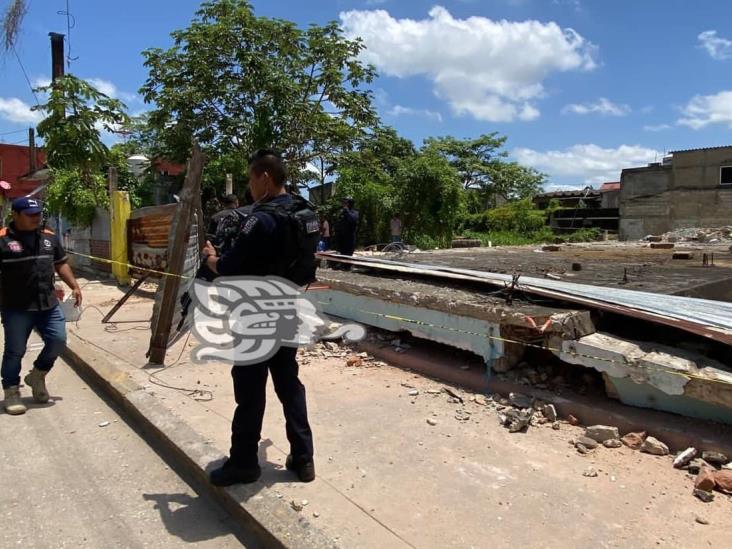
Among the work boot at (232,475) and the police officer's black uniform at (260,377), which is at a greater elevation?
the police officer's black uniform at (260,377)

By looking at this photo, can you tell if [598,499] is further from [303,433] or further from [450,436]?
[303,433]

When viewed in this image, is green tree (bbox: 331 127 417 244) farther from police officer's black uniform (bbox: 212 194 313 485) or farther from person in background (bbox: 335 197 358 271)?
police officer's black uniform (bbox: 212 194 313 485)

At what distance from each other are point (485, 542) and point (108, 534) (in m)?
1.88

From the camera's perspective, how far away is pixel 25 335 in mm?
4512

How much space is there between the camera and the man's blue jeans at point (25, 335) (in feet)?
14.6

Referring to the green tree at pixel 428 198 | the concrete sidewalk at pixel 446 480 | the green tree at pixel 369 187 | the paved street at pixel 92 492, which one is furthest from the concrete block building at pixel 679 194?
the paved street at pixel 92 492

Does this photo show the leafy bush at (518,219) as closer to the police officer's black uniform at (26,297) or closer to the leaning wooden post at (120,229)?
the leaning wooden post at (120,229)

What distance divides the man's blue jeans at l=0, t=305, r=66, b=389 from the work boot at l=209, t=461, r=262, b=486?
7.85 ft

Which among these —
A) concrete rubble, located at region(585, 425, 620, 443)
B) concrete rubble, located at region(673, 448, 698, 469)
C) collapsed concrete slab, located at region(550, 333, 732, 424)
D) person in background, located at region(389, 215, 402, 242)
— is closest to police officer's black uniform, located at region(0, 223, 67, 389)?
collapsed concrete slab, located at region(550, 333, 732, 424)

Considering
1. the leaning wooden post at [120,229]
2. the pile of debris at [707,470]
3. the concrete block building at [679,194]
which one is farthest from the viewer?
the concrete block building at [679,194]

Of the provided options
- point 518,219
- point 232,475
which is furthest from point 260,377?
point 518,219

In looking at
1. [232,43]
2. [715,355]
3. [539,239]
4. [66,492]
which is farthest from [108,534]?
[539,239]

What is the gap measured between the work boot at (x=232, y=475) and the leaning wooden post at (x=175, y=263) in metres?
2.83

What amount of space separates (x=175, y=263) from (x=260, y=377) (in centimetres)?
304
